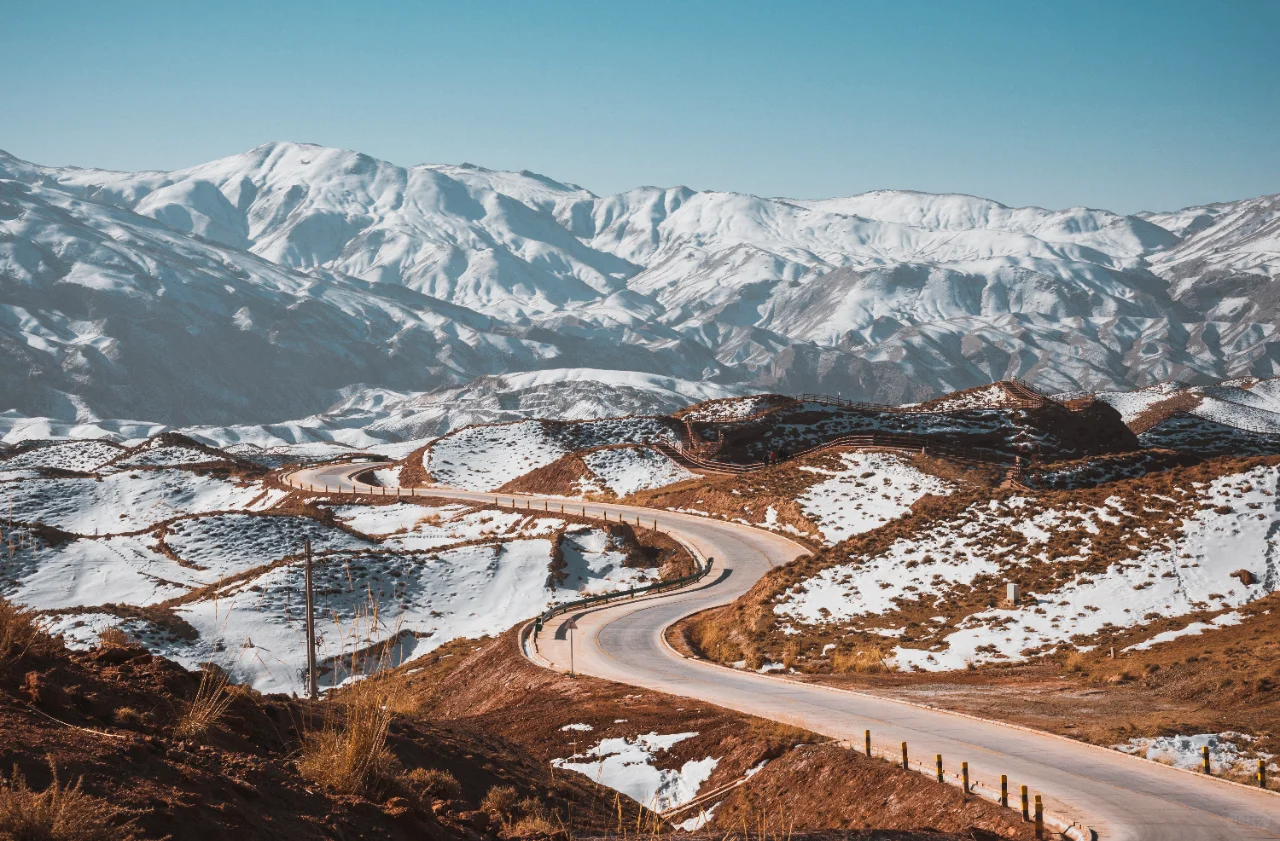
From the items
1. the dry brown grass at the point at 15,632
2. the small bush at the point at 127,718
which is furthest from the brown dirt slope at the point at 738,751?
the dry brown grass at the point at 15,632

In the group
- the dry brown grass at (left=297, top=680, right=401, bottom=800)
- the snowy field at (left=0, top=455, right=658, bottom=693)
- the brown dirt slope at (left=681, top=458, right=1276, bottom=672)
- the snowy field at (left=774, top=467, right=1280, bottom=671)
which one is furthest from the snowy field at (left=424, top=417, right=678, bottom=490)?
the dry brown grass at (left=297, top=680, right=401, bottom=800)

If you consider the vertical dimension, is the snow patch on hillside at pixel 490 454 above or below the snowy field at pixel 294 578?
above

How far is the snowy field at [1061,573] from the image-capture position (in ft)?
106

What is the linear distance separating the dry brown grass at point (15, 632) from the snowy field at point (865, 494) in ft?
153

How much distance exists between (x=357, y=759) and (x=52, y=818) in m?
3.60

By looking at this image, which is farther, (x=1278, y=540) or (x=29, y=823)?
(x=1278, y=540)

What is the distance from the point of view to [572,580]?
2066 inches

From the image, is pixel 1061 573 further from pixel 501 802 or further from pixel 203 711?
pixel 203 711

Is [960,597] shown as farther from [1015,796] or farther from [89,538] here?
[89,538]

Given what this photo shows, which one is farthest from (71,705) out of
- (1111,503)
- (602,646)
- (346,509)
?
(346,509)

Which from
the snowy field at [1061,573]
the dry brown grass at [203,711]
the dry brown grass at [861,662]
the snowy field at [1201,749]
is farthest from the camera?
the snowy field at [1061,573]

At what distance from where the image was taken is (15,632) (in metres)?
10.3

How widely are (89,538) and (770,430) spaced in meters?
49.9

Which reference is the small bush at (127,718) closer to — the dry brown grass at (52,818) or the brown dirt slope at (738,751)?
the dry brown grass at (52,818)
